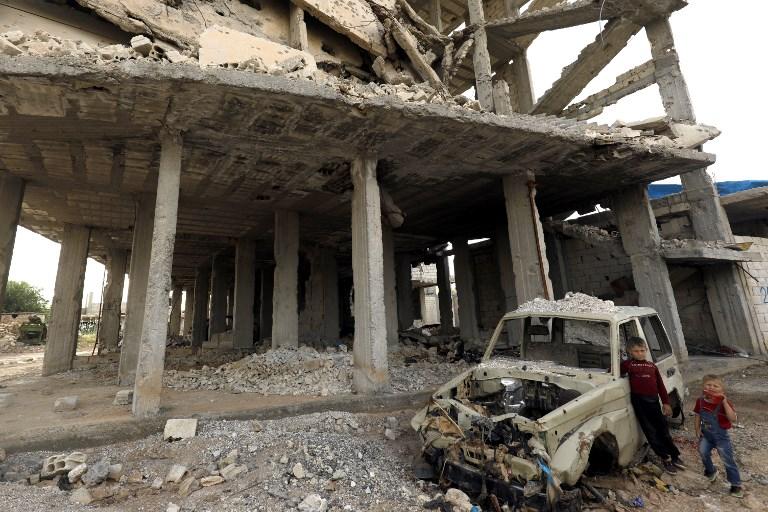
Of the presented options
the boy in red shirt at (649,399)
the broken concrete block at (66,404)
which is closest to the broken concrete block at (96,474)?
the broken concrete block at (66,404)

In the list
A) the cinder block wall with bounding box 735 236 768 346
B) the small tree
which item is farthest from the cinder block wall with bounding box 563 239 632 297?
the small tree

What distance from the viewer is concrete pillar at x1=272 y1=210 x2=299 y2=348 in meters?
9.23

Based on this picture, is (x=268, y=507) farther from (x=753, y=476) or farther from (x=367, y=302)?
(x=753, y=476)

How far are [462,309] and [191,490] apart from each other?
36.1ft

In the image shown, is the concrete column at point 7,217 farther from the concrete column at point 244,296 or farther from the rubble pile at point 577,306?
the rubble pile at point 577,306

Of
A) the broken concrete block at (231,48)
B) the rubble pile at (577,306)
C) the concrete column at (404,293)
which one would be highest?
the broken concrete block at (231,48)

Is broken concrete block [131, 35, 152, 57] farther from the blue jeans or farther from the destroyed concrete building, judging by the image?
the blue jeans

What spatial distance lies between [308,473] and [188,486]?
41.3 inches

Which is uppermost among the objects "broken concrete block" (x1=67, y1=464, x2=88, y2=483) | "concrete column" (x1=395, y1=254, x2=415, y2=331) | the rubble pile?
"concrete column" (x1=395, y1=254, x2=415, y2=331)

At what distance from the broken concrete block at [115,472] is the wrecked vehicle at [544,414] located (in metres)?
2.89

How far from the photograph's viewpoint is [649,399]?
3352 millimetres

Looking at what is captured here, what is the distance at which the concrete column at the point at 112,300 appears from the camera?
1424 cm

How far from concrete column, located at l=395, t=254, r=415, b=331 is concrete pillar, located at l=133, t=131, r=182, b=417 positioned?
10789 millimetres

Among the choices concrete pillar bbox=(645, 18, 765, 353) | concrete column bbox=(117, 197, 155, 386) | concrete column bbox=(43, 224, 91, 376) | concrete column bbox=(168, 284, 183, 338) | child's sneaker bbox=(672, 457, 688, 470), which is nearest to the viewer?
child's sneaker bbox=(672, 457, 688, 470)
